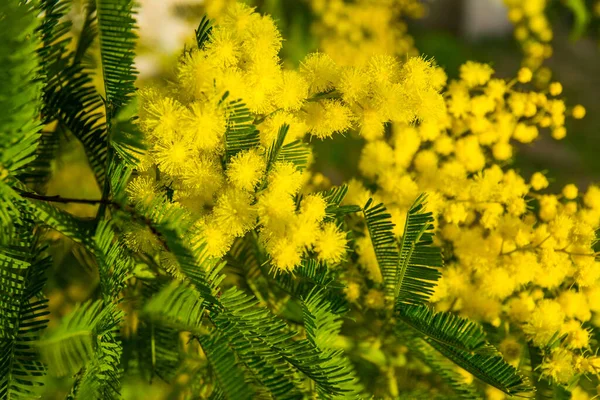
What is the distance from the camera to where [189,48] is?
0.47m

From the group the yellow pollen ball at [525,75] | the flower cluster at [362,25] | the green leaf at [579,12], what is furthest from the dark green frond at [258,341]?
the green leaf at [579,12]

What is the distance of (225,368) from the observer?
0.46 metres

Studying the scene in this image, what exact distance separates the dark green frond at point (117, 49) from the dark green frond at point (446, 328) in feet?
1.10

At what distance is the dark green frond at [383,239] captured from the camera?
A: 0.53m

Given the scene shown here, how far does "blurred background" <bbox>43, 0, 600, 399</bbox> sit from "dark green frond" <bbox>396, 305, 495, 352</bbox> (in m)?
0.28

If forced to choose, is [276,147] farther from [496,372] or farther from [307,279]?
[496,372]

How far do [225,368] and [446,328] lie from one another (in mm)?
216

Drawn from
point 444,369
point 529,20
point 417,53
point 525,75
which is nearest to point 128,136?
point 444,369

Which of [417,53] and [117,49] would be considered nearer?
[117,49]

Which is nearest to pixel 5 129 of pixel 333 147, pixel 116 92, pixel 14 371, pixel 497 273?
pixel 116 92

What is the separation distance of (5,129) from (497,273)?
19.6 inches

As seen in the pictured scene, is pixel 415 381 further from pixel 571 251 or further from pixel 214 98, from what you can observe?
pixel 214 98

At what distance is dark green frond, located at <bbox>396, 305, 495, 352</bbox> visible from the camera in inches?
18.8

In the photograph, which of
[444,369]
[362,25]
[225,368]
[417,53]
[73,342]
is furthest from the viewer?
[362,25]
